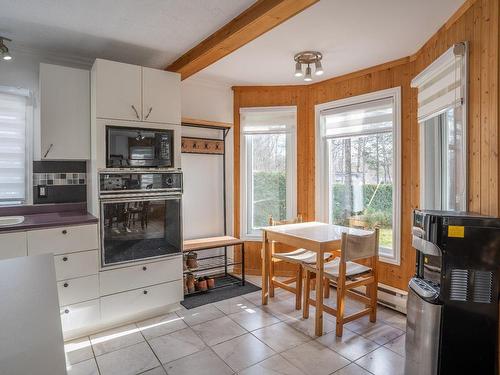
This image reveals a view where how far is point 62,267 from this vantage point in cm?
241

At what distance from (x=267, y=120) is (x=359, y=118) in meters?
1.08

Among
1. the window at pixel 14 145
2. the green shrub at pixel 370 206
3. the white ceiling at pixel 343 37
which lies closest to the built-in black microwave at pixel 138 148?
the window at pixel 14 145

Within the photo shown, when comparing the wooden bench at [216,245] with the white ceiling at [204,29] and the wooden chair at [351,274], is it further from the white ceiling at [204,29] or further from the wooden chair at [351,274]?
the white ceiling at [204,29]

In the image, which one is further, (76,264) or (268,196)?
(268,196)

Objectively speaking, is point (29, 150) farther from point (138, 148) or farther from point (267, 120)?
point (267, 120)

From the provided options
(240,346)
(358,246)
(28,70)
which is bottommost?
(240,346)

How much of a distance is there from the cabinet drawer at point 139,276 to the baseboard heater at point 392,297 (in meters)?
1.94

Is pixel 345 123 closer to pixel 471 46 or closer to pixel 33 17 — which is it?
pixel 471 46

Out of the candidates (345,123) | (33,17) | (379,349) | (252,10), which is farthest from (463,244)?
(33,17)

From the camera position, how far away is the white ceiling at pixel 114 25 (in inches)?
79.8

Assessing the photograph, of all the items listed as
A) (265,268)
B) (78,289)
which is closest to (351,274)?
(265,268)

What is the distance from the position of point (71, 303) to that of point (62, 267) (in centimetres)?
29

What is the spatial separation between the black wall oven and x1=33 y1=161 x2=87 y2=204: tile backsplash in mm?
623

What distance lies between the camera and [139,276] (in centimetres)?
276
